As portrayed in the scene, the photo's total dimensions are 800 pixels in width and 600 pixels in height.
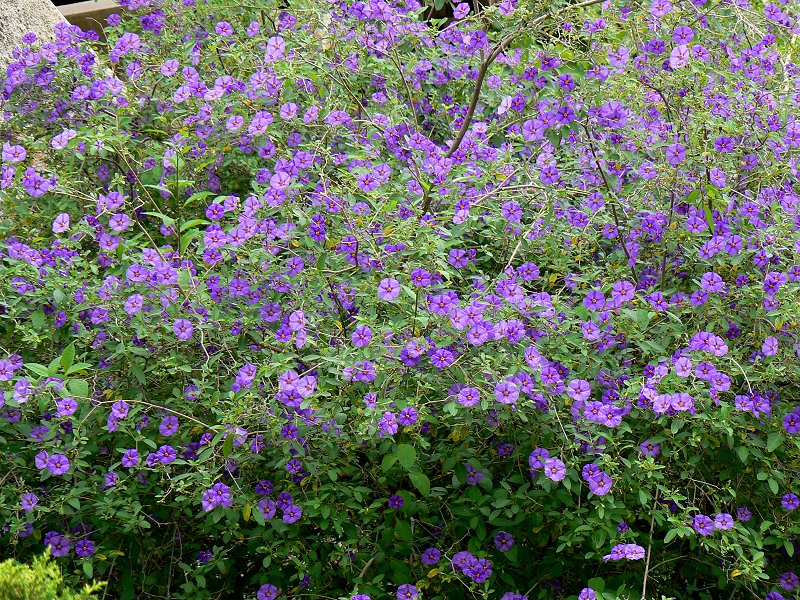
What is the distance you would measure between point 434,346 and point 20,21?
313cm

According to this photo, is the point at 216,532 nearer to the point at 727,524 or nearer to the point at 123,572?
the point at 123,572

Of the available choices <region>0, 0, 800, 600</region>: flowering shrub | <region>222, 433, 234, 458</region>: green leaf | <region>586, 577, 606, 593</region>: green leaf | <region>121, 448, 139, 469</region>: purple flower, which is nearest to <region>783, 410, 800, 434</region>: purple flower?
<region>0, 0, 800, 600</region>: flowering shrub

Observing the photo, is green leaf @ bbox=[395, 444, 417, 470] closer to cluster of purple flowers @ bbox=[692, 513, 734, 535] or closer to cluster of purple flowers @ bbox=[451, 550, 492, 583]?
cluster of purple flowers @ bbox=[451, 550, 492, 583]

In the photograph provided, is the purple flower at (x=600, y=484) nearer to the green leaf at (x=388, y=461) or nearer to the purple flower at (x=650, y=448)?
the purple flower at (x=650, y=448)

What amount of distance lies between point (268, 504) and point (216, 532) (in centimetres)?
31

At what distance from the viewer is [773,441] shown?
272 centimetres

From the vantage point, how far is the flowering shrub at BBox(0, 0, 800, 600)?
2674 millimetres

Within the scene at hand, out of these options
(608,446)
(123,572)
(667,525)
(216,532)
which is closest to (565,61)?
(608,446)

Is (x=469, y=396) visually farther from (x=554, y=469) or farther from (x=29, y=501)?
(x=29, y=501)

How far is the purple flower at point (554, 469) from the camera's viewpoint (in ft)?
8.50

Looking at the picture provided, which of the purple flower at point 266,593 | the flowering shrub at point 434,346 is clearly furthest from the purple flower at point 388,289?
the purple flower at point 266,593

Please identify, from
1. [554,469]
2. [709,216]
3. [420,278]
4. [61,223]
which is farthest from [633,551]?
[61,223]

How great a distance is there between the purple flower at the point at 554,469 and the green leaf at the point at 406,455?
1.11 feet

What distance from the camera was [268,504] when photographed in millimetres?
2771
